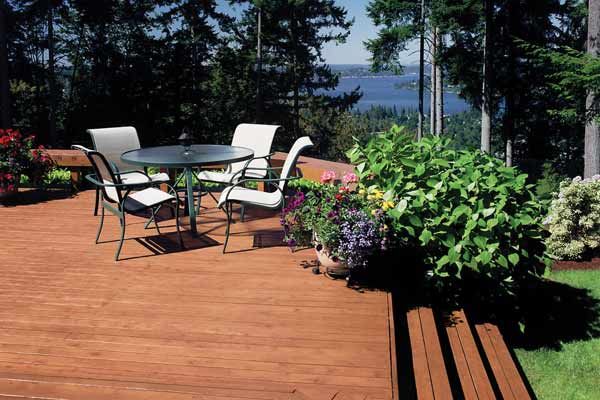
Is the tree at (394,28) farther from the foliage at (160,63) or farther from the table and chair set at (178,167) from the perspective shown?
the table and chair set at (178,167)

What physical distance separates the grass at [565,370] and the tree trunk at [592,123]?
599 centimetres

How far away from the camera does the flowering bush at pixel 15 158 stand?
6090 mm

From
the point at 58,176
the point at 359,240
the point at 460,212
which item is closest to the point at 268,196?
the point at 359,240

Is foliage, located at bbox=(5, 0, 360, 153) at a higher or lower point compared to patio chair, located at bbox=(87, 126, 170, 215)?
higher

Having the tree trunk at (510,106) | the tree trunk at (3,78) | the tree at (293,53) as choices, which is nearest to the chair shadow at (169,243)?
the tree trunk at (3,78)

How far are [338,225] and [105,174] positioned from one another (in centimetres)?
205

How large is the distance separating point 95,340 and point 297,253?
1881mm

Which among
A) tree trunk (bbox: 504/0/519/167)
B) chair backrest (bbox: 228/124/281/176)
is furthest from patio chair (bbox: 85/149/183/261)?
tree trunk (bbox: 504/0/519/167)

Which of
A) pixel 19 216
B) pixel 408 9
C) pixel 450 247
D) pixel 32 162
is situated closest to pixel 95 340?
pixel 450 247

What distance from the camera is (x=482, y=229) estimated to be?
3533mm

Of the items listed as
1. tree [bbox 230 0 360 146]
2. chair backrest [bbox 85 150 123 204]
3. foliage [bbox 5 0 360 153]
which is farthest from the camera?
tree [bbox 230 0 360 146]

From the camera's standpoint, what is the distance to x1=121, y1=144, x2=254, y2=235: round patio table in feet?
14.9

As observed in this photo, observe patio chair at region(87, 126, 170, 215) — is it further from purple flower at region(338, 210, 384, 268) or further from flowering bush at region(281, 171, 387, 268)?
purple flower at region(338, 210, 384, 268)

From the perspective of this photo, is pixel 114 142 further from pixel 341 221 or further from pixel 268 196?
pixel 341 221
